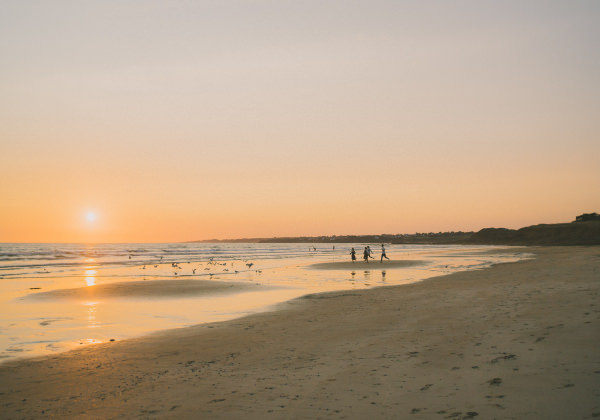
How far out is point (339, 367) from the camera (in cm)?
892

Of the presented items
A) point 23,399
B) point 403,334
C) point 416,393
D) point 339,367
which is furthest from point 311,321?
point 23,399

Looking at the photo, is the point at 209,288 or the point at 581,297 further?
the point at 209,288

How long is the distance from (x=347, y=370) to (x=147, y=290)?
67.9ft

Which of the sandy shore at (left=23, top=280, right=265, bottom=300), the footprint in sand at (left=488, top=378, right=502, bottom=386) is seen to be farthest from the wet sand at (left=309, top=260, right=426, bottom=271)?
the footprint in sand at (left=488, top=378, right=502, bottom=386)

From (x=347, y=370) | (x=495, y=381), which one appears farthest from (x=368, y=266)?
(x=495, y=381)

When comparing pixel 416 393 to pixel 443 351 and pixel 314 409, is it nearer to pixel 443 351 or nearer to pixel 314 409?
pixel 314 409

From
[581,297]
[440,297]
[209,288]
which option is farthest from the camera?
[209,288]

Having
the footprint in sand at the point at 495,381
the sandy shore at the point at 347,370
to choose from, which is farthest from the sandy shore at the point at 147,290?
the footprint in sand at the point at 495,381

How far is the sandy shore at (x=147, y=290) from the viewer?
78.4 ft

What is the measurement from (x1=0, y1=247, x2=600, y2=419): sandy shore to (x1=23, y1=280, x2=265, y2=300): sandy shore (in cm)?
1178

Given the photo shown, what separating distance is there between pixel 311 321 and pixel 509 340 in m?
6.63

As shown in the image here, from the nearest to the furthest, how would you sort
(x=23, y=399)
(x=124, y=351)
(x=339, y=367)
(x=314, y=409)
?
1. (x=314, y=409)
2. (x=23, y=399)
3. (x=339, y=367)
4. (x=124, y=351)

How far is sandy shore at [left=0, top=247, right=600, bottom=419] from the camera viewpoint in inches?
263

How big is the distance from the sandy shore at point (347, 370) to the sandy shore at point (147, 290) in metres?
11.8
